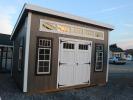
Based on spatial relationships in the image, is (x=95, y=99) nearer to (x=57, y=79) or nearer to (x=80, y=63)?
(x=57, y=79)

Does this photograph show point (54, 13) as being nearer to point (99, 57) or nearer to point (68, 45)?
point (68, 45)

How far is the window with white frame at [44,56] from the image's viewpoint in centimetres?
1198

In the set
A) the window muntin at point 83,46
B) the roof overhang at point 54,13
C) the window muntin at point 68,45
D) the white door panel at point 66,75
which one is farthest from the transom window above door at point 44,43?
the window muntin at point 83,46

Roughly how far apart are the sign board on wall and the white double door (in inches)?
18.9

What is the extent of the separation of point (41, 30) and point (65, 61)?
2.35m

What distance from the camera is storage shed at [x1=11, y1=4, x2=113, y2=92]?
38.2ft

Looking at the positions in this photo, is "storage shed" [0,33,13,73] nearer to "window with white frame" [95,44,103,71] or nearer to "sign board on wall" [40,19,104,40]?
"window with white frame" [95,44,103,71]

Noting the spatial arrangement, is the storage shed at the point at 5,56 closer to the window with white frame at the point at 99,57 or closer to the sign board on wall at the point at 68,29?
the window with white frame at the point at 99,57

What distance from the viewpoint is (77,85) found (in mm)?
13805

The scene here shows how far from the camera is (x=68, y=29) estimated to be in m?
13.2

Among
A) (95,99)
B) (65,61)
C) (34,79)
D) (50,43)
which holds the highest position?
(50,43)

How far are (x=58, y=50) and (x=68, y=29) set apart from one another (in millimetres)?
1404

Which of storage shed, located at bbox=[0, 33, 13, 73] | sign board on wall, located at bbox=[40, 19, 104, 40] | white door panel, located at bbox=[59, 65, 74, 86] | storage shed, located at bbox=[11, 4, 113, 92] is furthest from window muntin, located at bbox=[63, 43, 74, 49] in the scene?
storage shed, located at bbox=[0, 33, 13, 73]

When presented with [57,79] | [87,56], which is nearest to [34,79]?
[57,79]
